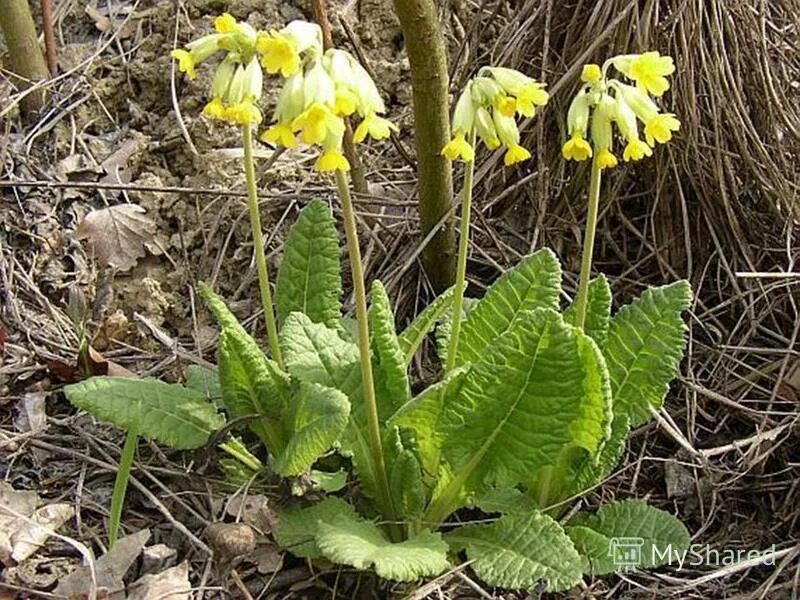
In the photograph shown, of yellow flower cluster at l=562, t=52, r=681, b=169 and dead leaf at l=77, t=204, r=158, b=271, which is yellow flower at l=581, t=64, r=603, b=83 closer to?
yellow flower cluster at l=562, t=52, r=681, b=169

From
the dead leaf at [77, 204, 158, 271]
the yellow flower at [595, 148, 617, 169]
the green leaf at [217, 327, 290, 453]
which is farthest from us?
the dead leaf at [77, 204, 158, 271]

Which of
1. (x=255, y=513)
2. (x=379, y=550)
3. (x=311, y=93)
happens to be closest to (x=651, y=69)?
(x=311, y=93)

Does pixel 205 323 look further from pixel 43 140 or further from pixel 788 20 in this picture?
pixel 788 20

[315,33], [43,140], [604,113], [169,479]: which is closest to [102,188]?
[43,140]

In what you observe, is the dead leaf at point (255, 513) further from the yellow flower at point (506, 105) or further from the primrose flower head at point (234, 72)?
the yellow flower at point (506, 105)

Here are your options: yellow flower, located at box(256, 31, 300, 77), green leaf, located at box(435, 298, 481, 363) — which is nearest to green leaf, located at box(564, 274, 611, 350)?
green leaf, located at box(435, 298, 481, 363)

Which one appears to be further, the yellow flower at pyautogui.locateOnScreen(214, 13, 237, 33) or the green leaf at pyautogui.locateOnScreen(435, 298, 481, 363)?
the green leaf at pyautogui.locateOnScreen(435, 298, 481, 363)
